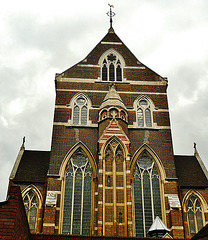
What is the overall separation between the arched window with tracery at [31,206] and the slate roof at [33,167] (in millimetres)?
1046

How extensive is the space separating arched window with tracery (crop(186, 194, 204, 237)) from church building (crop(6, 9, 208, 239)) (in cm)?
7

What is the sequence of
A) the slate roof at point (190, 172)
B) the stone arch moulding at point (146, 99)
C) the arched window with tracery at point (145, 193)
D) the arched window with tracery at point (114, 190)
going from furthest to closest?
the stone arch moulding at point (146, 99) → the slate roof at point (190, 172) → the arched window with tracery at point (145, 193) → the arched window with tracery at point (114, 190)

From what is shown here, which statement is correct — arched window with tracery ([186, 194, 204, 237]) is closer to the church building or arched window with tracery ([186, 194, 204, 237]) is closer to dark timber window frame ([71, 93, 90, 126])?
the church building

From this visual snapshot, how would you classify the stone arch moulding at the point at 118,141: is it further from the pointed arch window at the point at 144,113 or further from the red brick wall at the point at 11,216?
the red brick wall at the point at 11,216

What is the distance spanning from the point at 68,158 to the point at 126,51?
40.8ft

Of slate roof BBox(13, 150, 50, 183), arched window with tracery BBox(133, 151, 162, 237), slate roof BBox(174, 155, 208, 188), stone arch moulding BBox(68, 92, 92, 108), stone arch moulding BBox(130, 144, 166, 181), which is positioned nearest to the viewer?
arched window with tracery BBox(133, 151, 162, 237)

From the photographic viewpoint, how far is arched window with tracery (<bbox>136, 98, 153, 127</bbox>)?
28.8 meters

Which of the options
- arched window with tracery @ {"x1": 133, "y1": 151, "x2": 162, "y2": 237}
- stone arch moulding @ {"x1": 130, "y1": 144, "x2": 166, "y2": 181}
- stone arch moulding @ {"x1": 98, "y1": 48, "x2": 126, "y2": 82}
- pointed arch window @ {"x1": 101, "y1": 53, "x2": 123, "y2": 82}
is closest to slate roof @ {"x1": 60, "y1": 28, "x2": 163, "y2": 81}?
stone arch moulding @ {"x1": 98, "y1": 48, "x2": 126, "y2": 82}

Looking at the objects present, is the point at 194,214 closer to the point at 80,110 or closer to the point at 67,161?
the point at 67,161

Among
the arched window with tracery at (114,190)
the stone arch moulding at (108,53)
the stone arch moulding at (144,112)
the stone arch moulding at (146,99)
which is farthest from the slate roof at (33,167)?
the stone arch moulding at (108,53)

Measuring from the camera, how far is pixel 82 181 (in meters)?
25.7

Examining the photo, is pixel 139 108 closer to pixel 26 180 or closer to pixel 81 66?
pixel 81 66

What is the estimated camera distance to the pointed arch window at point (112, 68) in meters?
31.2

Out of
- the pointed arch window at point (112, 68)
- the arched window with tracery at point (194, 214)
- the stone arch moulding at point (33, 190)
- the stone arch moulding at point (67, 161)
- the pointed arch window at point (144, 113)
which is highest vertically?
the pointed arch window at point (112, 68)
